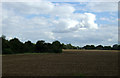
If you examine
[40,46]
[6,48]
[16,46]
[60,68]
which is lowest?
[60,68]

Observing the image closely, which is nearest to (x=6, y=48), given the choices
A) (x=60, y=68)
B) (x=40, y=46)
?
(x=40, y=46)

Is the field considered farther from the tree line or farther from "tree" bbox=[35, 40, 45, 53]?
"tree" bbox=[35, 40, 45, 53]

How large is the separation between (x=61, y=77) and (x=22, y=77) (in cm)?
284

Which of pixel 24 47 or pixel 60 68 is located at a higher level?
pixel 24 47

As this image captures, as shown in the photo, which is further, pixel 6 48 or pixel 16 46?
pixel 16 46

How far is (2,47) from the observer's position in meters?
60.2

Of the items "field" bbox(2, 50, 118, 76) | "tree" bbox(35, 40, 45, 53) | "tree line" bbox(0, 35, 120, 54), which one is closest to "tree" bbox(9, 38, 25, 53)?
"tree line" bbox(0, 35, 120, 54)

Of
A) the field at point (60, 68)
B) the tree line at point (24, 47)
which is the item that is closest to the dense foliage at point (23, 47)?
the tree line at point (24, 47)

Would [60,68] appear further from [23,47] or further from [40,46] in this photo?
[40,46]

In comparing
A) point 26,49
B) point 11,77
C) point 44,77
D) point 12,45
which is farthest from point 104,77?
point 26,49

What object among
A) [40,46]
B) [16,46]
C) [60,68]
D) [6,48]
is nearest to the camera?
[60,68]

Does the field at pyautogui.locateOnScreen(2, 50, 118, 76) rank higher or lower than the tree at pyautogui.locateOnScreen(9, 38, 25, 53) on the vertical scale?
lower

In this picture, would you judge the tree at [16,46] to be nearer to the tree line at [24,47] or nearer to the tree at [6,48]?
the tree line at [24,47]

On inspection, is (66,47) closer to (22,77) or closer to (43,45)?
(43,45)
